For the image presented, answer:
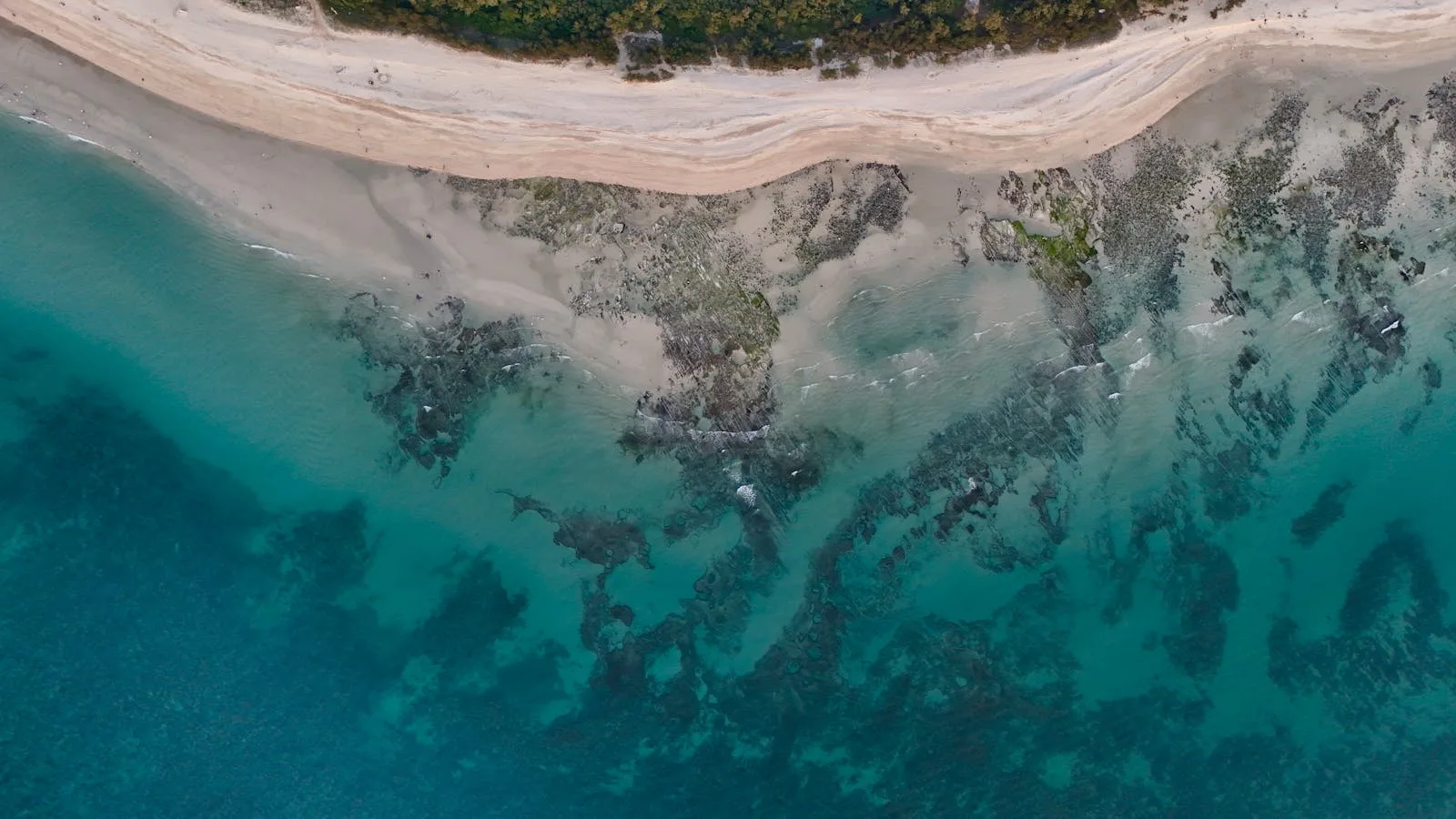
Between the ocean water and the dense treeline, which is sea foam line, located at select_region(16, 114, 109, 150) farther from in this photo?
the dense treeline

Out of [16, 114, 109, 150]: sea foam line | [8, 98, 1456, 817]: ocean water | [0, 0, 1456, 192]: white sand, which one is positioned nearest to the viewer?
[0, 0, 1456, 192]: white sand

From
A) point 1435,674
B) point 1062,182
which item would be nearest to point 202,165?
point 1062,182

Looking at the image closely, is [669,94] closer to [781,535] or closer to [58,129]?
[781,535]

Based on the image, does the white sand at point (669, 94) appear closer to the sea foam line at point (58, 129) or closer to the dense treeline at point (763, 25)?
the dense treeline at point (763, 25)

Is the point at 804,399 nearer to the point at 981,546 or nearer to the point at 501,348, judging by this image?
the point at 981,546

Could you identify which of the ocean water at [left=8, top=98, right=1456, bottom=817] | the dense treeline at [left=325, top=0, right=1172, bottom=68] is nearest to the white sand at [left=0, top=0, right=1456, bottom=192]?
the dense treeline at [left=325, top=0, right=1172, bottom=68]

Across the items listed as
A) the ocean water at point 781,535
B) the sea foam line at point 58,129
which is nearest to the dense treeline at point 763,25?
the ocean water at point 781,535
